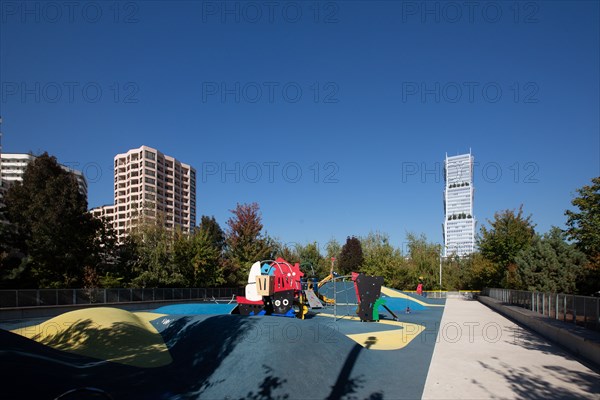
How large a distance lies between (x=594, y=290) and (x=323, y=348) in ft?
71.8

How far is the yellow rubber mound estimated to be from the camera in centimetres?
1210

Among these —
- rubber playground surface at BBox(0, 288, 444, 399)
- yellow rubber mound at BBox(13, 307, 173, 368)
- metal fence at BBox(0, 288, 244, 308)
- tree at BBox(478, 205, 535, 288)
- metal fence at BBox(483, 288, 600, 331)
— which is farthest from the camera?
tree at BBox(478, 205, 535, 288)

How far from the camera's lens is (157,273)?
34.0 metres

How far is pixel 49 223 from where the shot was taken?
2830cm

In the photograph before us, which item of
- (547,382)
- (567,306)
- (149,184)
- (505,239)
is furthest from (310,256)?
(149,184)

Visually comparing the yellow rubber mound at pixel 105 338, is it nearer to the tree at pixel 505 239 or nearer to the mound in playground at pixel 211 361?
the mound in playground at pixel 211 361

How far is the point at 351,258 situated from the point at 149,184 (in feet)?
234

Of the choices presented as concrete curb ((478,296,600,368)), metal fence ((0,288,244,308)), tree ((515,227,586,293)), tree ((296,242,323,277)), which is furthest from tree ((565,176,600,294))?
tree ((296,242,323,277))

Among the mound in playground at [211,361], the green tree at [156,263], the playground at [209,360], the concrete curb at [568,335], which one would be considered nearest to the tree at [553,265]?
the concrete curb at [568,335]

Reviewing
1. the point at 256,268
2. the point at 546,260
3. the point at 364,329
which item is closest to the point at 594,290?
the point at 546,260

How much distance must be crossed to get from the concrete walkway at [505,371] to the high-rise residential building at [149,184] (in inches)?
3751

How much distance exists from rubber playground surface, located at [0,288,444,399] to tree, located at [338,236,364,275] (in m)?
49.2

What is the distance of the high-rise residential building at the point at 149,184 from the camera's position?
11088cm

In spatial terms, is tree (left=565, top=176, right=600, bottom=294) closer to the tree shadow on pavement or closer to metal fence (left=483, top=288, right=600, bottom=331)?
metal fence (left=483, top=288, right=600, bottom=331)
